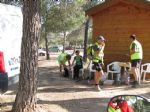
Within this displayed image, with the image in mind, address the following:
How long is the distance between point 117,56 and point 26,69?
7.99 meters

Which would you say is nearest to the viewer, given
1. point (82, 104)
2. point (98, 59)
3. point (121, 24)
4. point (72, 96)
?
point (82, 104)

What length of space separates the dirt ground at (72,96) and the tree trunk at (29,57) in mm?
561

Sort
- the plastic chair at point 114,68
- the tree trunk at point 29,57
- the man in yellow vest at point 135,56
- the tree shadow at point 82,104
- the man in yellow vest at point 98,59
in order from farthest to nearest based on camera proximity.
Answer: the plastic chair at point 114,68 < the man in yellow vest at point 135,56 < the man in yellow vest at point 98,59 < the tree shadow at point 82,104 < the tree trunk at point 29,57

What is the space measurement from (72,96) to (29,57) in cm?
341

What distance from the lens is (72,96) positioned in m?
12.1

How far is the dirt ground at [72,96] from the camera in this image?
33.8 feet

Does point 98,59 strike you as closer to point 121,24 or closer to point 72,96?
point 72,96

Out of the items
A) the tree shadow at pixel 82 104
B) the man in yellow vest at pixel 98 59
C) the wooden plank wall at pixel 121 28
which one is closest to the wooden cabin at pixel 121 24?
the wooden plank wall at pixel 121 28

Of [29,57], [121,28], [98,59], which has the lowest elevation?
[98,59]

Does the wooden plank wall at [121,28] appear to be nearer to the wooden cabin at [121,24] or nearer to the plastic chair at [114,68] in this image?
the wooden cabin at [121,24]

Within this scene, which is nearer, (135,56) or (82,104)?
(82,104)

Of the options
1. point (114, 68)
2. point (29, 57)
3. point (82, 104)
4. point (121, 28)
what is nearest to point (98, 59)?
point (114, 68)

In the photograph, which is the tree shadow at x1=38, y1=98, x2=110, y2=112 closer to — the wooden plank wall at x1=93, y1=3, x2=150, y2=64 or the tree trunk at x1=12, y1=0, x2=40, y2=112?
the tree trunk at x1=12, y1=0, x2=40, y2=112

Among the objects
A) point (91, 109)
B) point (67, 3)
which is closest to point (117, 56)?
point (91, 109)
